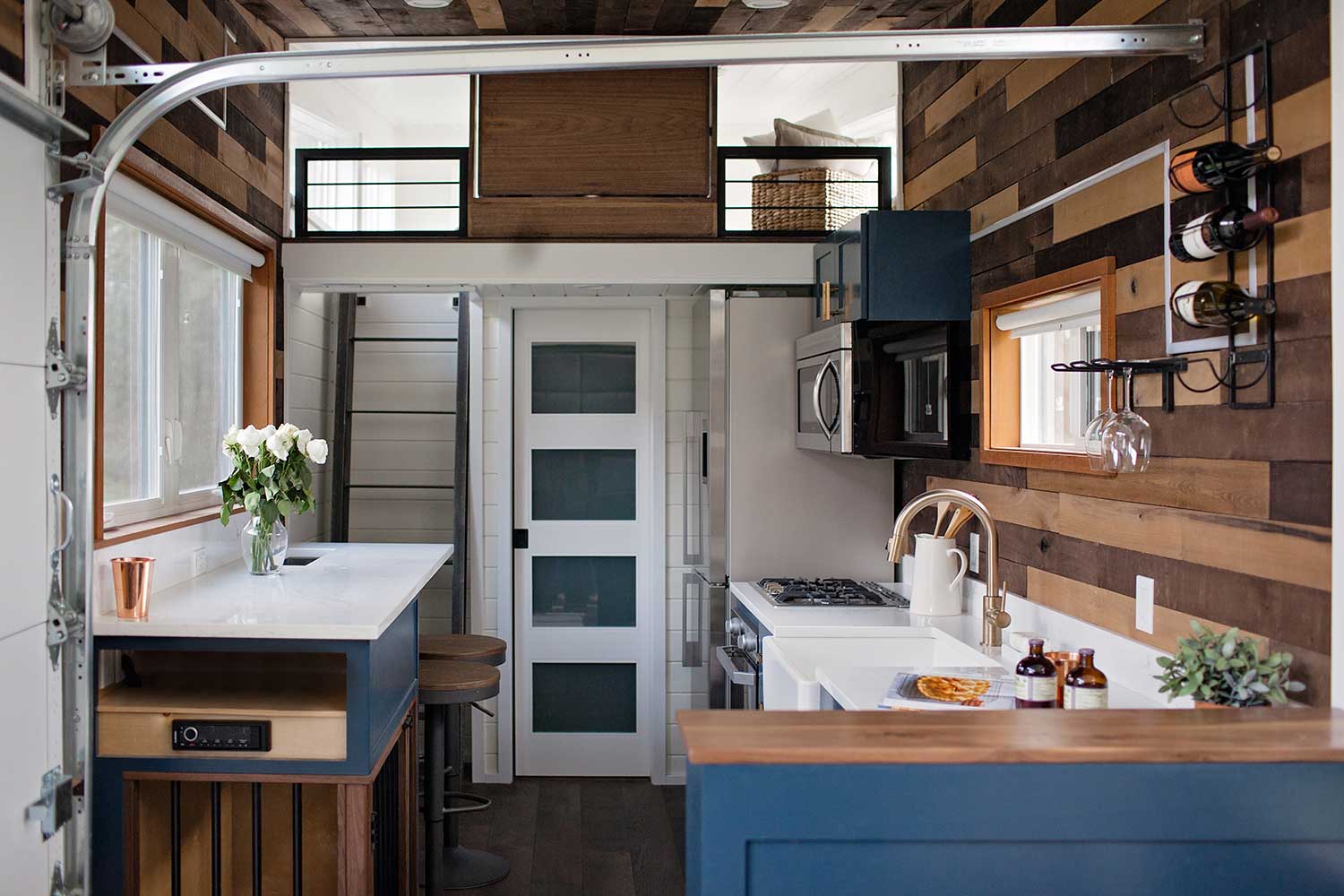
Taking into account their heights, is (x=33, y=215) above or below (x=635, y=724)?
above

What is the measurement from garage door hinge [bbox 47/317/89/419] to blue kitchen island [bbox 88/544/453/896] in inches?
20.8

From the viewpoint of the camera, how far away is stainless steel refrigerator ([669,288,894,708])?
4.07m

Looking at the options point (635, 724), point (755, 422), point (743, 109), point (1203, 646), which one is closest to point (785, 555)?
point (755, 422)

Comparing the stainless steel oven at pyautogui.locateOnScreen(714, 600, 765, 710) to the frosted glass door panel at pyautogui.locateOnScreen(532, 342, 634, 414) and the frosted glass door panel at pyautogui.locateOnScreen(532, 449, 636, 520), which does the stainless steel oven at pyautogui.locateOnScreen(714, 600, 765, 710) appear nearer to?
the frosted glass door panel at pyautogui.locateOnScreen(532, 449, 636, 520)

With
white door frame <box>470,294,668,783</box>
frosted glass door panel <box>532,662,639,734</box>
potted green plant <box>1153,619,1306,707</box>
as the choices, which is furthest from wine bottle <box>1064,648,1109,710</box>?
frosted glass door panel <box>532,662,639,734</box>

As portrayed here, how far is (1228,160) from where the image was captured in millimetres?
1900

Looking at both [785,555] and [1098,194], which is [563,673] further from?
[1098,194]

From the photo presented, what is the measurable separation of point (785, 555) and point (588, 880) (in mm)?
1349

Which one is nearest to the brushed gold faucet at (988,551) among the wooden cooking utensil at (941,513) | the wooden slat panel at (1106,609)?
the wooden slat panel at (1106,609)

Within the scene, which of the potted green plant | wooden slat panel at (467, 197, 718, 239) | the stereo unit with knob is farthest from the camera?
wooden slat panel at (467, 197, 718, 239)

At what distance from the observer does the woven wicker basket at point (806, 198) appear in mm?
4254

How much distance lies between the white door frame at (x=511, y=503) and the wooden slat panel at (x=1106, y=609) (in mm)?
2065

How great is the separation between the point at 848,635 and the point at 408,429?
95.7 inches

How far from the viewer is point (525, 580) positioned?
4.73 meters
